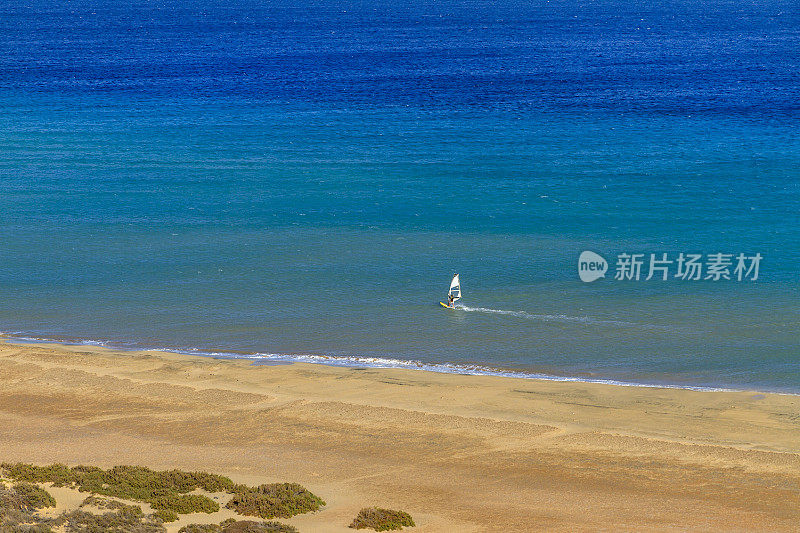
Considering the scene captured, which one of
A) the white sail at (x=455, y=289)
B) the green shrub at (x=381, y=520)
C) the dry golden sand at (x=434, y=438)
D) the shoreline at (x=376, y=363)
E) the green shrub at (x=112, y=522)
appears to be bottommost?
the green shrub at (x=112, y=522)

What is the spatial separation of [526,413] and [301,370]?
7.63m

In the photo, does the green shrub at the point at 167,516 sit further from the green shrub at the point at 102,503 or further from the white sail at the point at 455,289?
the white sail at the point at 455,289

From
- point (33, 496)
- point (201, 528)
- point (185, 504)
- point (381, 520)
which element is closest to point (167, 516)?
point (185, 504)

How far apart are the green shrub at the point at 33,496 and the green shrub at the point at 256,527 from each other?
12.9 ft

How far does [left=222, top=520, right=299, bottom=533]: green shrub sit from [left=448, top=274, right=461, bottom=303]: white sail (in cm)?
1600

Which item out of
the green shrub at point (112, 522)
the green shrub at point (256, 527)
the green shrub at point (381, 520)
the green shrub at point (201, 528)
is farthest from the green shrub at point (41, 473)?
the green shrub at point (381, 520)

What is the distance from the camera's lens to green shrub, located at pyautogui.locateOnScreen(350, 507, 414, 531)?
17125 mm

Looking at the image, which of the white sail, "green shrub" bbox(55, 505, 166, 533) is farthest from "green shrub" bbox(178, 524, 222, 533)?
the white sail

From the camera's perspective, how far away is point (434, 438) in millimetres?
21859

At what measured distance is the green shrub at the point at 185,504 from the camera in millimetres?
17469

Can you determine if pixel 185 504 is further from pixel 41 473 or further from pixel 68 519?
pixel 41 473

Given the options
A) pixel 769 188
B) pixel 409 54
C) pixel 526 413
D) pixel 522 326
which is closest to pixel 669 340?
pixel 522 326

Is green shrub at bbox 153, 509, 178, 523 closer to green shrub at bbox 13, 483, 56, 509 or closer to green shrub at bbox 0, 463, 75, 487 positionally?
green shrub at bbox 13, 483, 56, 509

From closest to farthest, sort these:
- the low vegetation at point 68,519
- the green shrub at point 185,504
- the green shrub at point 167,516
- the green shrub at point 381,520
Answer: the low vegetation at point 68,519, the green shrub at point 167,516, the green shrub at point 381,520, the green shrub at point 185,504
